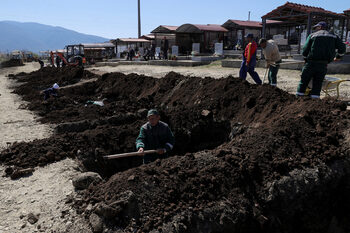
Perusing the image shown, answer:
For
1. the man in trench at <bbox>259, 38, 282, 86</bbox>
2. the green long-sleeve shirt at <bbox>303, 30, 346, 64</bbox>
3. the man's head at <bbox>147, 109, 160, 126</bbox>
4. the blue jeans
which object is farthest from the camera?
the blue jeans

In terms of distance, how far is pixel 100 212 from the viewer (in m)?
2.97

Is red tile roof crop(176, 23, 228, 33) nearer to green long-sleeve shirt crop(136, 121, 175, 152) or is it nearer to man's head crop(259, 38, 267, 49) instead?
man's head crop(259, 38, 267, 49)

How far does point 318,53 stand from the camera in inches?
206

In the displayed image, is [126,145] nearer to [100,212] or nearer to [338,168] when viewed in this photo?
[100,212]

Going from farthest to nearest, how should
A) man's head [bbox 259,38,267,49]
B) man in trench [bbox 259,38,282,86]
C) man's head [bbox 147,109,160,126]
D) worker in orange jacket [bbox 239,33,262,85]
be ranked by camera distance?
worker in orange jacket [bbox 239,33,262,85] → man in trench [bbox 259,38,282,86] → man's head [bbox 259,38,267,49] → man's head [bbox 147,109,160,126]

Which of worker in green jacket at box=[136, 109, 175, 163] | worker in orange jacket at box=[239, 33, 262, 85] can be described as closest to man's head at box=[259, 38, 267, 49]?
worker in orange jacket at box=[239, 33, 262, 85]

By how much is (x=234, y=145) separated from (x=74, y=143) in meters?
3.16

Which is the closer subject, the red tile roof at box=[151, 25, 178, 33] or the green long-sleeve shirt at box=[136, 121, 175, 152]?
the green long-sleeve shirt at box=[136, 121, 175, 152]

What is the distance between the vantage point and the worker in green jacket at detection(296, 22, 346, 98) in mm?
5199

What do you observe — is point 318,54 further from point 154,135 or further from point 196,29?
point 196,29

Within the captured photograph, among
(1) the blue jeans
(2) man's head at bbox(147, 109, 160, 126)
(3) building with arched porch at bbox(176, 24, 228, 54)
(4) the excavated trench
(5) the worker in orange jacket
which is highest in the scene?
(3) building with arched porch at bbox(176, 24, 228, 54)

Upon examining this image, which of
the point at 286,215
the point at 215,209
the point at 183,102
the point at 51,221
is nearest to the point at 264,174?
the point at 286,215

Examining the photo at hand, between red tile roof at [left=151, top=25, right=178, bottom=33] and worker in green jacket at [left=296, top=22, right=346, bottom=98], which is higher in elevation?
red tile roof at [left=151, top=25, right=178, bottom=33]

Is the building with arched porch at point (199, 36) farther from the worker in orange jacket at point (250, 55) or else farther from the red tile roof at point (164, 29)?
the worker in orange jacket at point (250, 55)
